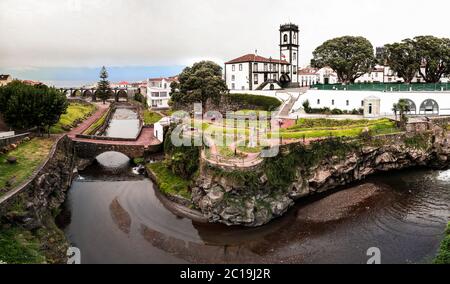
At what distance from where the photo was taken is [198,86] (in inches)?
2345

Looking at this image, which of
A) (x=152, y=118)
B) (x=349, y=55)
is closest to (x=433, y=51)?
(x=349, y=55)

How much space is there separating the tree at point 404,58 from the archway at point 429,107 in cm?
1087

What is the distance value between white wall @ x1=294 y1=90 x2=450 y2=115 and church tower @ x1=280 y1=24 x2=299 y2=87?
713 inches

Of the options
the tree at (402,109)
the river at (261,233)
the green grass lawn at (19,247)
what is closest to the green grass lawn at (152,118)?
the river at (261,233)

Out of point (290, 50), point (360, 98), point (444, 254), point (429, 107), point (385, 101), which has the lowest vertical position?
point (444, 254)

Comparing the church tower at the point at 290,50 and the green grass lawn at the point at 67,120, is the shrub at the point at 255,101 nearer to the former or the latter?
the church tower at the point at 290,50

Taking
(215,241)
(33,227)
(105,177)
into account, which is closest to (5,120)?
(105,177)

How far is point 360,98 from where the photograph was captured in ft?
183

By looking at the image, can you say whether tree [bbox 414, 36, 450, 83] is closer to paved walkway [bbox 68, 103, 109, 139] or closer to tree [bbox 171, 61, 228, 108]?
tree [bbox 171, 61, 228, 108]

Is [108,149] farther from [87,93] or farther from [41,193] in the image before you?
[87,93]

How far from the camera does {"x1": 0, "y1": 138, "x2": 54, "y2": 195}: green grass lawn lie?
101ft

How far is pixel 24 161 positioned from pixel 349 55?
54449mm

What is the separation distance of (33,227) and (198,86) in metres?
36.9

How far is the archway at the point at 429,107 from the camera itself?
2088 inches
